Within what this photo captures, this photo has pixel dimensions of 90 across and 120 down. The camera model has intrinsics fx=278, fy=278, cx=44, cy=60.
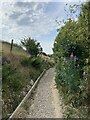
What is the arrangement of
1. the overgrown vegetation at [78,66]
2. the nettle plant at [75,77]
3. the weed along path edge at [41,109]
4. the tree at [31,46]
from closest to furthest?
the overgrown vegetation at [78,66] → the nettle plant at [75,77] → the weed along path edge at [41,109] → the tree at [31,46]

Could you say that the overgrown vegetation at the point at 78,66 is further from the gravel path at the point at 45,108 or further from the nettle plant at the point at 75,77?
the gravel path at the point at 45,108

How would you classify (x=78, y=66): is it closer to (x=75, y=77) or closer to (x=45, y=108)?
(x=75, y=77)

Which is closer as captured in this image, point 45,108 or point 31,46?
point 45,108

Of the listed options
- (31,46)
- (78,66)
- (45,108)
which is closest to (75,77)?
(78,66)

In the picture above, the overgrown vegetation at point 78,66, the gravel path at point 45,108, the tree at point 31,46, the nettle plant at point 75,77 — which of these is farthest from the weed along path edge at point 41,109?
the tree at point 31,46

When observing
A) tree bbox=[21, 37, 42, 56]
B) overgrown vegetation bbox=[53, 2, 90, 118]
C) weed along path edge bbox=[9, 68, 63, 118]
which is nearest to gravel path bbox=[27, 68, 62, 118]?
weed along path edge bbox=[9, 68, 63, 118]

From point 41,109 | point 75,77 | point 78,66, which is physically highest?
Answer: point 78,66

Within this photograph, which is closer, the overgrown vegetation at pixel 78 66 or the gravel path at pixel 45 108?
the overgrown vegetation at pixel 78 66

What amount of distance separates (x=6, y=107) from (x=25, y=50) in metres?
32.7

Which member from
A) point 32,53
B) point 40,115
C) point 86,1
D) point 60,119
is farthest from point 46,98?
point 32,53

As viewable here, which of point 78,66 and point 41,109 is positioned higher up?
point 78,66

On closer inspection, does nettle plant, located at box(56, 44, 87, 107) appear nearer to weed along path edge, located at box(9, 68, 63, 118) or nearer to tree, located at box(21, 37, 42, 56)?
weed along path edge, located at box(9, 68, 63, 118)

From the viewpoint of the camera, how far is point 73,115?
25.0 ft

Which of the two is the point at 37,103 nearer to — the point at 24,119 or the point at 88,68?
the point at 24,119
